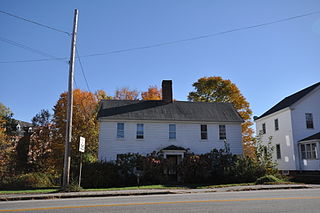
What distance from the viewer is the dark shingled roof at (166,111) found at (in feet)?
83.0

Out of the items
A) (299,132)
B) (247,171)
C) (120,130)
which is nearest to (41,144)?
(120,130)

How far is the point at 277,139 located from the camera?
1168 inches

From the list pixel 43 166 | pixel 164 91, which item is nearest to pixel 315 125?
pixel 164 91

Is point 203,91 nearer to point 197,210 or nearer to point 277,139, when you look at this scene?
point 277,139

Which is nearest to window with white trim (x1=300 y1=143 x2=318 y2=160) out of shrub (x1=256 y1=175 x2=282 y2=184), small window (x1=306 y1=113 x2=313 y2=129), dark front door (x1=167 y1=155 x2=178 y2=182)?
small window (x1=306 y1=113 x2=313 y2=129)

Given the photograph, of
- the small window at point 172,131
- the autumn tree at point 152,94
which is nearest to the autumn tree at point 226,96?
the autumn tree at point 152,94

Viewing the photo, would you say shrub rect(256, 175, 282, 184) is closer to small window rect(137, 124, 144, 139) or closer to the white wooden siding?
the white wooden siding

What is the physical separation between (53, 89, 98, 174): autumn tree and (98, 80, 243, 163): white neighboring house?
23.0 feet

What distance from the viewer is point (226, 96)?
39406mm

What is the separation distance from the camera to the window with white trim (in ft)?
81.8

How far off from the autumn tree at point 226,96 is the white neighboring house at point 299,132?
27.2 ft

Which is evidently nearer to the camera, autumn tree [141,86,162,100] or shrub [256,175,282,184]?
shrub [256,175,282,184]

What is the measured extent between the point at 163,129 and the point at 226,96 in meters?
16.9

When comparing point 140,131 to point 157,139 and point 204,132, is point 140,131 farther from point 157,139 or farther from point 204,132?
point 204,132
